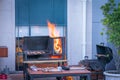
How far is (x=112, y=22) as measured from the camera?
8.67m

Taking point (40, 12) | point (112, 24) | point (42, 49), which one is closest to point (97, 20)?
point (40, 12)

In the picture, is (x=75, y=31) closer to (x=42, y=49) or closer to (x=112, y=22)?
(x=42, y=49)

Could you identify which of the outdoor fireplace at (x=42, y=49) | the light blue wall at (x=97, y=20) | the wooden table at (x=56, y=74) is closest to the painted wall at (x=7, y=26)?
the outdoor fireplace at (x=42, y=49)

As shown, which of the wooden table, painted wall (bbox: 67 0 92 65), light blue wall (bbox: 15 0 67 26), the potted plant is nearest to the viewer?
the wooden table

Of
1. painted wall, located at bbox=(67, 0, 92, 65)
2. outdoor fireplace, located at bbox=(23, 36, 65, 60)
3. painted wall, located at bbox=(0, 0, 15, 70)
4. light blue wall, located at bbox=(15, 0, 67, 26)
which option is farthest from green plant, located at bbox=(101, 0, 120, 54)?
painted wall, located at bbox=(0, 0, 15, 70)

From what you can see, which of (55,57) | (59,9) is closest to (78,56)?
(59,9)

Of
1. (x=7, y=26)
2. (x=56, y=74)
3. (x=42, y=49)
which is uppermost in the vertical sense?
(x=7, y=26)

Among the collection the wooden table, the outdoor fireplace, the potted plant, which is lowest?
the wooden table

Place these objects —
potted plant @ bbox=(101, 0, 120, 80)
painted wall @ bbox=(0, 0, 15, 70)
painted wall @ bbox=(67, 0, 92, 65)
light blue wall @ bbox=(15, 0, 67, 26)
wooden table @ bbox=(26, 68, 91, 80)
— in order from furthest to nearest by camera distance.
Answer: painted wall @ bbox=(67, 0, 92, 65) < light blue wall @ bbox=(15, 0, 67, 26) < painted wall @ bbox=(0, 0, 15, 70) < potted plant @ bbox=(101, 0, 120, 80) < wooden table @ bbox=(26, 68, 91, 80)

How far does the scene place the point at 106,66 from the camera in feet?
33.3

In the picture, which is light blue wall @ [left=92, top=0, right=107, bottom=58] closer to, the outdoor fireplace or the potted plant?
the potted plant

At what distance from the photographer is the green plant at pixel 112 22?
28.1 ft

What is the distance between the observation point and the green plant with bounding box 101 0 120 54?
8.57 meters

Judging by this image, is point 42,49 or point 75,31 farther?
point 75,31
